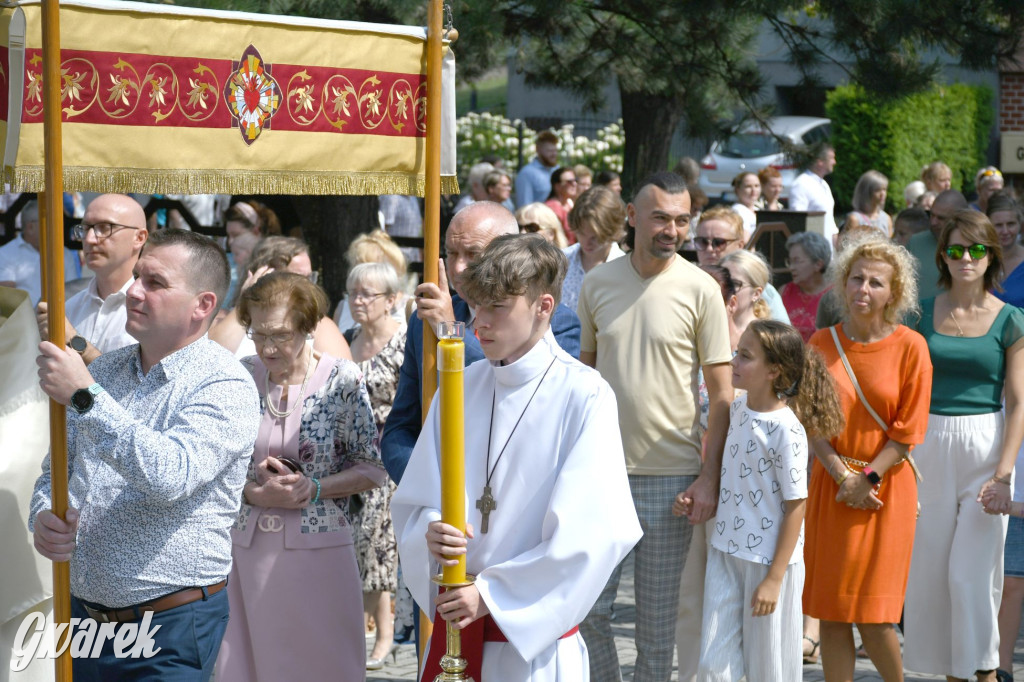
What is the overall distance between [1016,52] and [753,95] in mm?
1881

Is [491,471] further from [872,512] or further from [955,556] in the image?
[955,556]

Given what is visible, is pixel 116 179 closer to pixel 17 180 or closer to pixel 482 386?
pixel 17 180

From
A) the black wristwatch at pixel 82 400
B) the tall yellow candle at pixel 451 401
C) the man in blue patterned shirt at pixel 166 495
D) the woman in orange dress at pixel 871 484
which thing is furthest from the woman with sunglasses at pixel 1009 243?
the black wristwatch at pixel 82 400

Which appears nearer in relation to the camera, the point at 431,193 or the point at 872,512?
the point at 431,193

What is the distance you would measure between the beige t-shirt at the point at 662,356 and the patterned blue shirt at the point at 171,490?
189 centimetres

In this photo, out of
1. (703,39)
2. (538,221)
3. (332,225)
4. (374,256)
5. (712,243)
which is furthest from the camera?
(332,225)

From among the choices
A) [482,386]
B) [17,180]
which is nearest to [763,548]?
[482,386]

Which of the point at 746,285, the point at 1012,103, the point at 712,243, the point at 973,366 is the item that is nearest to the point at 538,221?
the point at 712,243

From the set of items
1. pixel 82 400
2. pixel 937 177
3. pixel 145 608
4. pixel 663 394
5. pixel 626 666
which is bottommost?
pixel 626 666

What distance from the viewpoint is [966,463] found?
566 centimetres

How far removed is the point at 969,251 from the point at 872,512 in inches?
49.1

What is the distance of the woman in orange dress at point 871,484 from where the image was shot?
5316 mm

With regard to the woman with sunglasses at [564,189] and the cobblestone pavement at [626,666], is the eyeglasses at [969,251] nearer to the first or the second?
the cobblestone pavement at [626,666]

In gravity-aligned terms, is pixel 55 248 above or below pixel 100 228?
below
